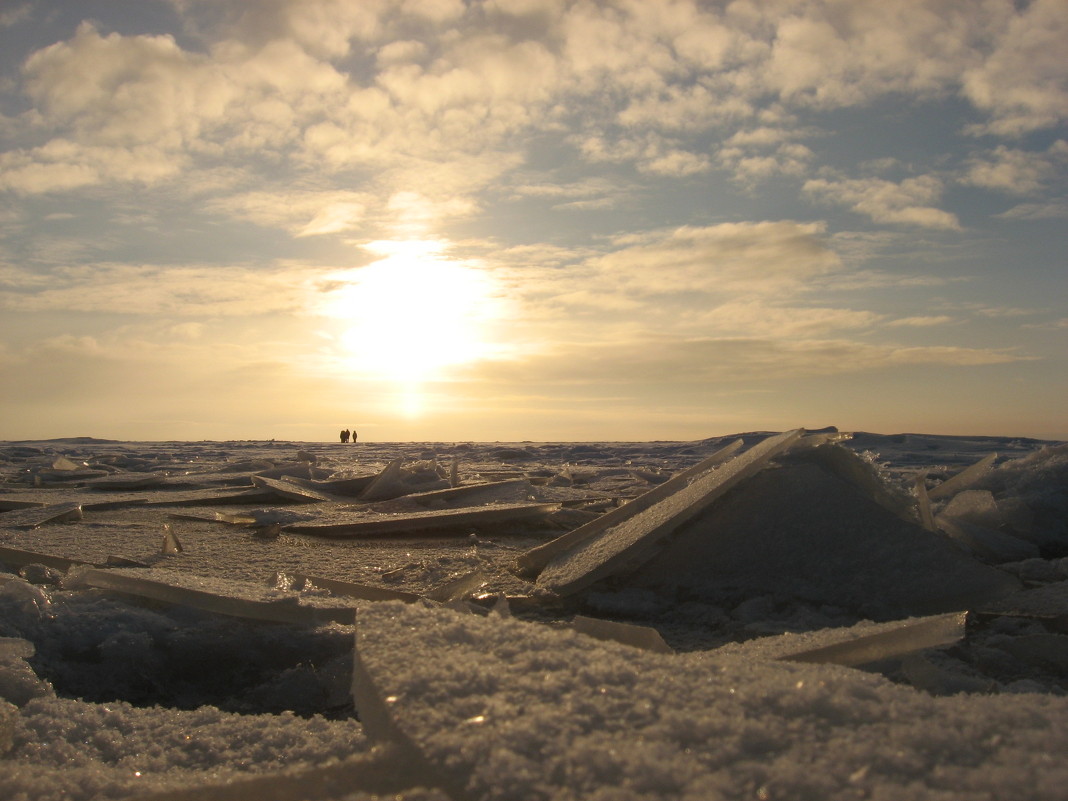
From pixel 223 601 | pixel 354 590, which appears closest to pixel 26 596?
pixel 223 601

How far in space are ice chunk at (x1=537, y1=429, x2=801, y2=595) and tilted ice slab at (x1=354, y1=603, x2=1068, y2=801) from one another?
45.1 inches

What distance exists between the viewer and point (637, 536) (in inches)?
83.0

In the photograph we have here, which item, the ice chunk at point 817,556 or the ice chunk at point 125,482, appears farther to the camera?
the ice chunk at point 125,482

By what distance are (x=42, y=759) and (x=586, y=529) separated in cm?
176

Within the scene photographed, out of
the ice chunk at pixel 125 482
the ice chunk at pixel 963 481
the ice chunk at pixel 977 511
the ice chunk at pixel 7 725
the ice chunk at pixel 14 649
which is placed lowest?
the ice chunk at pixel 125 482

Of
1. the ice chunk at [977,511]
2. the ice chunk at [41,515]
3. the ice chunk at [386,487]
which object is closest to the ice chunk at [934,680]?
the ice chunk at [977,511]

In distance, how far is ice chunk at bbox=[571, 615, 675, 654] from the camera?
122 cm

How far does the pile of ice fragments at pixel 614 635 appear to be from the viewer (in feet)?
2.21

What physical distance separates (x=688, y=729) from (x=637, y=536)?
55.5 inches

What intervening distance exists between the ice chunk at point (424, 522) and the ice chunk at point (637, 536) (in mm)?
968

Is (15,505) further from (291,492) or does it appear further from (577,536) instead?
(577,536)

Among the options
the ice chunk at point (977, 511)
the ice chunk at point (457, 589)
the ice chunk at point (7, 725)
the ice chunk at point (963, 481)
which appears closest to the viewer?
the ice chunk at point (7, 725)

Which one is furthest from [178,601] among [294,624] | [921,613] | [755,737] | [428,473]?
[428,473]

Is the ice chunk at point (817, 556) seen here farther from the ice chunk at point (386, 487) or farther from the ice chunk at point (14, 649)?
the ice chunk at point (386, 487)
